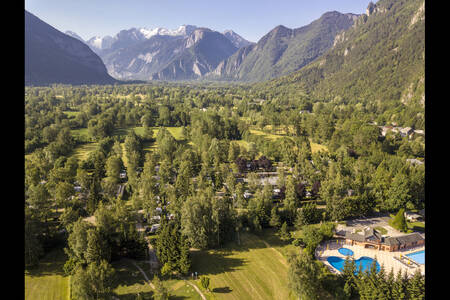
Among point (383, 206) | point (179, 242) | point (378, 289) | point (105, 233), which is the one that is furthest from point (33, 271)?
point (383, 206)

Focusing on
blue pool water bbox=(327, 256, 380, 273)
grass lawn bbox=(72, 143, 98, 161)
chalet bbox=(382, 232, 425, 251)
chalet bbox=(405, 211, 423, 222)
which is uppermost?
grass lawn bbox=(72, 143, 98, 161)

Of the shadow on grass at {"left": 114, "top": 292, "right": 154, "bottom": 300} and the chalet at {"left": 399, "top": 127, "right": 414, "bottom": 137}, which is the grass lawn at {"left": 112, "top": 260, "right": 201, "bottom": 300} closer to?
the shadow on grass at {"left": 114, "top": 292, "right": 154, "bottom": 300}

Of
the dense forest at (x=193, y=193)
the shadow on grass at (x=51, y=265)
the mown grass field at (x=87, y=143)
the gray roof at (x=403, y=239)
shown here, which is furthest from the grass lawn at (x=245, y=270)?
the mown grass field at (x=87, y=143)

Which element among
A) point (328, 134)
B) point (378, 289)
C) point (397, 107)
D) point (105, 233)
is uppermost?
point (397, 107)

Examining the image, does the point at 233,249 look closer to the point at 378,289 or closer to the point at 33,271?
the point at 378,289

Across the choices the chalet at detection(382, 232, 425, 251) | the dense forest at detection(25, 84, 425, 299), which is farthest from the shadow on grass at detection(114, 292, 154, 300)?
the chalet at detection(382, 232, 425, 251)

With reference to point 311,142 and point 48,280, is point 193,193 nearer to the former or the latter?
point 48,280

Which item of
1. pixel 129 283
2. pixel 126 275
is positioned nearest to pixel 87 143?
pixel 126 275
